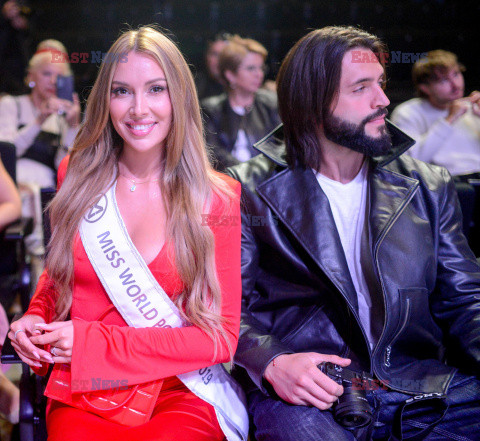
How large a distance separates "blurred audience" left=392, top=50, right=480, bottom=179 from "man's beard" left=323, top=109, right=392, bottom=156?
1634mm

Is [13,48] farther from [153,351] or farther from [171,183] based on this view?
[153,351]

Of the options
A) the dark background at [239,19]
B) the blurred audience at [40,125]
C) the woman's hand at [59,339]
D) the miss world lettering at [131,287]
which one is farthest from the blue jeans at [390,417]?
the dark background at [239,19]

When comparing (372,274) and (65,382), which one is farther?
(372,274)

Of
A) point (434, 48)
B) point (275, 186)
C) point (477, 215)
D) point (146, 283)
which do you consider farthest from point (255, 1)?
point (146, 283)

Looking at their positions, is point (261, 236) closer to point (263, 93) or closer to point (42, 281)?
point (42, 281)

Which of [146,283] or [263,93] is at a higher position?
[263,93]

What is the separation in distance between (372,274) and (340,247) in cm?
12

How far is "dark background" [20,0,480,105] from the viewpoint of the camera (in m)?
4.30

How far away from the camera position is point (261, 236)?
1.63m

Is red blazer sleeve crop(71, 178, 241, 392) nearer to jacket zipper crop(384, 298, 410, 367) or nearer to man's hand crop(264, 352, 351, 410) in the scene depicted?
man's hand crop(264, 352, 351, 410)

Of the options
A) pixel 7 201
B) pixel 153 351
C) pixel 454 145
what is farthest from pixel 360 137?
pixel 454 145

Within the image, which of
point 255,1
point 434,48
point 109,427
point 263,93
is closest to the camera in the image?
point 109,427

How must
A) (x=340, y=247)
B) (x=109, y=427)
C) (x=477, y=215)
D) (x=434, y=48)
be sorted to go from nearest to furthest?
1. (x=109, y=427)
2. (x=340, y=247)
3. (x=477, y=215)
4. (x=434, y=48)

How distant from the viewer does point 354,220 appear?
1.64 metres
